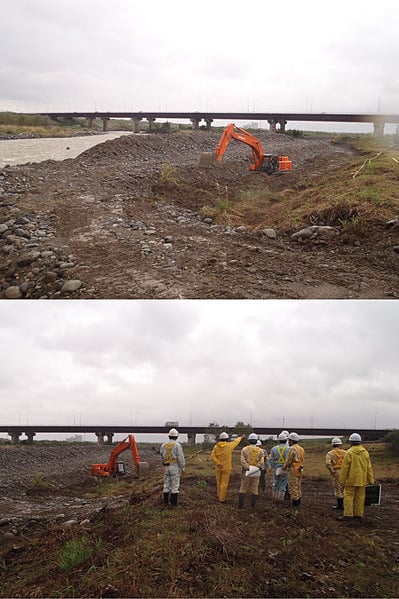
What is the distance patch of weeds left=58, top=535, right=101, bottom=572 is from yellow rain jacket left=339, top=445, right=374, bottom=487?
9.21 ft

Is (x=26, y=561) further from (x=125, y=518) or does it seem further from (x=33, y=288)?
(x=33, y=288)

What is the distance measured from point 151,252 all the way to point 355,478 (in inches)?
150

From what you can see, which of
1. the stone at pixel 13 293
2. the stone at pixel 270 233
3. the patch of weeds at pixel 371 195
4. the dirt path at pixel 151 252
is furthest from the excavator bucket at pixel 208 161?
the stone at pixel 13 293

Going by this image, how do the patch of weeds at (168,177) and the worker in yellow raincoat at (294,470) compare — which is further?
the patch of weeds at (168,177)

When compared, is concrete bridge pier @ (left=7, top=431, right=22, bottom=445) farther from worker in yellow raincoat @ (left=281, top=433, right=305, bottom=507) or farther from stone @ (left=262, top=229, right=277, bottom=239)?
worker in yellow raincoat @ (left=281, top=433, right=305, bottom=507)

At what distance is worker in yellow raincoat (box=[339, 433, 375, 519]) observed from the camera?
19.6ft

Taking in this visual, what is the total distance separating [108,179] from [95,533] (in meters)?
8.77

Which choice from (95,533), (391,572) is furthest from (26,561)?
(391,572)

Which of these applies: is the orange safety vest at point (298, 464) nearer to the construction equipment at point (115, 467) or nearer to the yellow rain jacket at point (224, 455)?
the yellow rain jacket at point (224, 455)

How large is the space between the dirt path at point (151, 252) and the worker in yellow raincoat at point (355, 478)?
1.79m

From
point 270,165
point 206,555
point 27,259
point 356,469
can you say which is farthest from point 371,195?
point 270,165

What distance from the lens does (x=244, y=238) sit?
26.9 feet

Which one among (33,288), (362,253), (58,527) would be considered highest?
(362,253)

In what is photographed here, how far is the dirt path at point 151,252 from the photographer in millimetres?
6316
